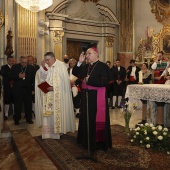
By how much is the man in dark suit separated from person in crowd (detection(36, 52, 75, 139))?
1.62 meters

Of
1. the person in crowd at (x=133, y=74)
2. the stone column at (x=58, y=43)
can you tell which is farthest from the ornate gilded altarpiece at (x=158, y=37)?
the stone column at (x=58, y=43)

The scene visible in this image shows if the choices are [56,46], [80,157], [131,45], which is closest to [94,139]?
[80,157]

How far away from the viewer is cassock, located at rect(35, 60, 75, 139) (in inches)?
192

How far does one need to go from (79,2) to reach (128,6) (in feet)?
8.45

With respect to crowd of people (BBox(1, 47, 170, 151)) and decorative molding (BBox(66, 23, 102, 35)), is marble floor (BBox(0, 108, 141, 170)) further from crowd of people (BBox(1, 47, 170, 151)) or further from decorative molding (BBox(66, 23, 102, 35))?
decorative molding (BBox(66, 23, 102, 35))

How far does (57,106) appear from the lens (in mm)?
4883

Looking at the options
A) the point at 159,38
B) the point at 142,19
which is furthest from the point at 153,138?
the point at 142,19

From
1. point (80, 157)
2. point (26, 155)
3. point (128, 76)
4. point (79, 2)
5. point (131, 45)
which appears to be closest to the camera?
point (80, 157)

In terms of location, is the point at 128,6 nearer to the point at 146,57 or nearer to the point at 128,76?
the point at 146,57

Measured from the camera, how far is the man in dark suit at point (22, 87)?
6.37m

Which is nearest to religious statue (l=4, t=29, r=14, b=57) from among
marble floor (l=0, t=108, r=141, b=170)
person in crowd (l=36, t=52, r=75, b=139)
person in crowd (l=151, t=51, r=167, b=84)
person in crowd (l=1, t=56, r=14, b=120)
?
person in crowd (l=1, t=56, r=14, b=120)

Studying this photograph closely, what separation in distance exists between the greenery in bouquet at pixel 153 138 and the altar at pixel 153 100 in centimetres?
96

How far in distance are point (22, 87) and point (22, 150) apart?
2404mm

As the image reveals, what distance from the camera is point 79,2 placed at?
11086 mm
